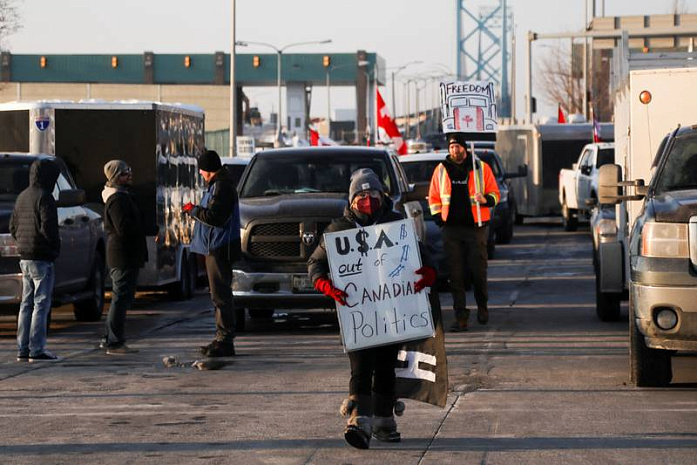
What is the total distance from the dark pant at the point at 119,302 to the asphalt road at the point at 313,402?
0.24 metres

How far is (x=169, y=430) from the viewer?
392 inches

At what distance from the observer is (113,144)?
19.6 meters

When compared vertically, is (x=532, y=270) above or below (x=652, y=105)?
below

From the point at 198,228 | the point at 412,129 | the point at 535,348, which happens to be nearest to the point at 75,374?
the point at 198,228

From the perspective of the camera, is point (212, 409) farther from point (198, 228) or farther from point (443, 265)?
point (443, 265)

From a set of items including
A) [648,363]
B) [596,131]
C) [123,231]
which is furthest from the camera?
[596,131]

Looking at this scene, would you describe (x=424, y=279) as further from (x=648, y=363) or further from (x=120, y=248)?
(x=120, y=248)

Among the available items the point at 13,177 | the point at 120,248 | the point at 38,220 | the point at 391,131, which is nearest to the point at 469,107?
the point at 13,177

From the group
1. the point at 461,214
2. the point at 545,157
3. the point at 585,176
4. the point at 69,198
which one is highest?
the point at 545,157

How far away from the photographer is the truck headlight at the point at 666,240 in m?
10.8

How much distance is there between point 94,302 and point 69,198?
2457 millimetres

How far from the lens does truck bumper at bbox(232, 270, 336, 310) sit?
15.4 m

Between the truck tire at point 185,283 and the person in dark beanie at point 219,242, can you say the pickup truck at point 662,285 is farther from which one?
the truck tire at point 185,283

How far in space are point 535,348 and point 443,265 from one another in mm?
6799
